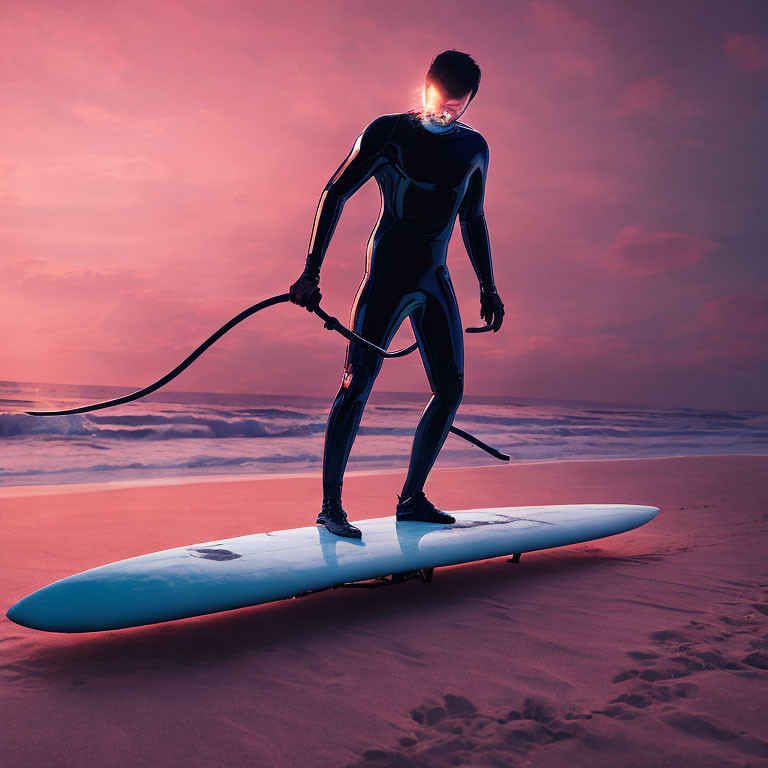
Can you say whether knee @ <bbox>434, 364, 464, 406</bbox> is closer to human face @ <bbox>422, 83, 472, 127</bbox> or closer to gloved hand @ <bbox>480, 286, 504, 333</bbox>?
gloved hand @ <bbox>480, 286, 504, 333</bbox>

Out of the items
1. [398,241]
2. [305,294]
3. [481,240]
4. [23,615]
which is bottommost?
[23,615]

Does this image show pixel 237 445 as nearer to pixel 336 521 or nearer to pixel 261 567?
pixel 336 521

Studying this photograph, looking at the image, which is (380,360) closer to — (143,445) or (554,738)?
(554,738)

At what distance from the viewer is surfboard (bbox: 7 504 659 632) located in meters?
1.78

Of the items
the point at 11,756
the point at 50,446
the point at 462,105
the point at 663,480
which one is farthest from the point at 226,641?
the point at 50,446

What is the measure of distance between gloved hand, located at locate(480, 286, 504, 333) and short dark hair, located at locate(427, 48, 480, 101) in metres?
0.91

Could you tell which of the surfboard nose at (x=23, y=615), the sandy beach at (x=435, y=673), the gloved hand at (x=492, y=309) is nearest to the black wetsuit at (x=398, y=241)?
the gloved hand at (x=492, y=309)

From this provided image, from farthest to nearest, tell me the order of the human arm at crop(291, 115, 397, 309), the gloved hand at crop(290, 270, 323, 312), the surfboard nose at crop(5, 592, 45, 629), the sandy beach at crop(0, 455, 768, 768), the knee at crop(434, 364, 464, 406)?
1. the knee at crop(434, 364, 464, 406)
2. the human arm at crop(291, 115, 397, 309)
3. the gloved hand at crop(290, 270, 323, 312)
4. the surfboard nose at crop(5, 592, 45, 629)
5. the sandy beach at crop(0, 455, 768, 768)

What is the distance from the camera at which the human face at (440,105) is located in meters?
2.72

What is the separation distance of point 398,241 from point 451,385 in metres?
0.69

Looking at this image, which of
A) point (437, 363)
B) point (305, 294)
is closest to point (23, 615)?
point (305, 294)

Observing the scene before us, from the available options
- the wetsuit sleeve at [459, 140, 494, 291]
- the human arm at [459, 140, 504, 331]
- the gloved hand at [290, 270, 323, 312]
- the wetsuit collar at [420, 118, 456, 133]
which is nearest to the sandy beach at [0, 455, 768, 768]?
the gloved hand at [290, 270, 323, 312]

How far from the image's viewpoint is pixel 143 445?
10852 mm

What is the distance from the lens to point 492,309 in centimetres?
313
